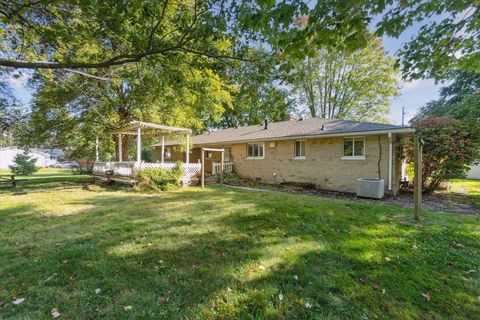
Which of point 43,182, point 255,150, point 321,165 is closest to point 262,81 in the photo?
point 321,165

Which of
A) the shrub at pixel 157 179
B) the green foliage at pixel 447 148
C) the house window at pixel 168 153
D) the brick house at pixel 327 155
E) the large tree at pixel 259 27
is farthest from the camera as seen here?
the house window at pixel 168 153

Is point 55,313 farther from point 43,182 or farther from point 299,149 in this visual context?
point 43,182

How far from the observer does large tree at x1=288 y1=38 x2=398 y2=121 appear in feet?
78.4

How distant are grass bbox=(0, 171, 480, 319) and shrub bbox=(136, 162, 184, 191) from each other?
488cm

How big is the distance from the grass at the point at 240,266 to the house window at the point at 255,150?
947 centimetres

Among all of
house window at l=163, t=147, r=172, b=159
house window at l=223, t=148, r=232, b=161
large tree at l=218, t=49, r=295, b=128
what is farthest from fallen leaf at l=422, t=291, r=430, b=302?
house window at l=163, t=147, r=172, b=159

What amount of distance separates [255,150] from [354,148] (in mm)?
6432

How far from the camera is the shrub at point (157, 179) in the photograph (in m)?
11.0

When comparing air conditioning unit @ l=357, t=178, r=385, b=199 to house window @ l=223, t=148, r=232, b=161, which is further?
house window @ l=223, t=148, r=232, b=161

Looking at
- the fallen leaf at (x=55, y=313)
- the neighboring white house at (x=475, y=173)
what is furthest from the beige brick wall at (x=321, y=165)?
the neighboring white house at (x=475, y=173)

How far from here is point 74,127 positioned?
14.7 m

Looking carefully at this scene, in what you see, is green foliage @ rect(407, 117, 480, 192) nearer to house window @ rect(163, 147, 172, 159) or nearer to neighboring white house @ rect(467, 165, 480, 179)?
→ neighboring white house @ rect(467, 165, 480, 179)

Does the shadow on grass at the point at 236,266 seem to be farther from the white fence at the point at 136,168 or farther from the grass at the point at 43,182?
the grass at the point at 43,182

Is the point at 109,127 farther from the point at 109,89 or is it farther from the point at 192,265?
the point at 192,265
